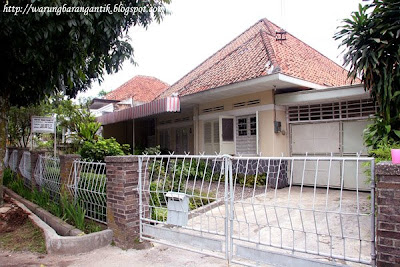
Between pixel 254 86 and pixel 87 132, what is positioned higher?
pixel 254 86

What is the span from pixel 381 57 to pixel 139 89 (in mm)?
19853

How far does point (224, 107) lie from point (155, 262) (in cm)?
716

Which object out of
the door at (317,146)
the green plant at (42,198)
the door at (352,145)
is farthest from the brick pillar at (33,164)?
the door at (352,145)

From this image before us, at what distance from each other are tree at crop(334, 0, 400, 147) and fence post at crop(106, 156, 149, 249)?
442cm

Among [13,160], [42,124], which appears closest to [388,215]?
[42,124]

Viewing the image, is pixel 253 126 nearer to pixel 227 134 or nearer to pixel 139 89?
pixel 227 134

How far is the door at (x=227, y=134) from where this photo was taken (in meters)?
9.55

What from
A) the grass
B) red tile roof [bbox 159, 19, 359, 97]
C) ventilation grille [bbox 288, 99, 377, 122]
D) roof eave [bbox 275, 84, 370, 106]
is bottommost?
the grass

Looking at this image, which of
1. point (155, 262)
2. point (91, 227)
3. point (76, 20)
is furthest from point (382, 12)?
point (91, 227)

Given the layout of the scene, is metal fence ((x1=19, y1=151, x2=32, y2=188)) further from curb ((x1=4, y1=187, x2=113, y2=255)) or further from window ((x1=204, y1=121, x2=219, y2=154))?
window ((x1=204, y1=121, x2=219, y2=154))

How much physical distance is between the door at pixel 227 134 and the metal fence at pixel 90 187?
530 centimetres

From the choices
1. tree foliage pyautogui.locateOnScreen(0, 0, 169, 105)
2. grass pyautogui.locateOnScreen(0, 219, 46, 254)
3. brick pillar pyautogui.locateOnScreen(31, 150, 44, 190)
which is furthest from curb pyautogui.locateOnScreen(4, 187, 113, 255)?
brick pillar pyautogui.locateOnScreen(31, 150, 44, 190)

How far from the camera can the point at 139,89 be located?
2323 centimetres

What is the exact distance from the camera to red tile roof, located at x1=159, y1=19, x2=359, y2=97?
8398mm
